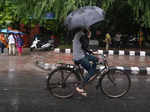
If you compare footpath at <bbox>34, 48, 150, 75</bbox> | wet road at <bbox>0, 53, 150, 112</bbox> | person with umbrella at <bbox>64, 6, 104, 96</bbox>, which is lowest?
wet road at <bbox>0, 53, 150, 112</bbox>

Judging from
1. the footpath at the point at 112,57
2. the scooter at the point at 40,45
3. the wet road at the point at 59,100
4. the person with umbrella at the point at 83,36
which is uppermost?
the person with umbrella at the point at 83,36

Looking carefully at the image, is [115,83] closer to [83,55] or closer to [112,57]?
[83,55]

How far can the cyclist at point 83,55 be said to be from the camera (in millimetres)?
6238

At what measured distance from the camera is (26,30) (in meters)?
27.8

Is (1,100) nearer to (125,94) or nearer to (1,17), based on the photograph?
(125,94)

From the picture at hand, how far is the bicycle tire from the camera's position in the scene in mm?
6316

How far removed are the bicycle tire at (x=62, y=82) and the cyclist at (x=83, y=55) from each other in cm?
17

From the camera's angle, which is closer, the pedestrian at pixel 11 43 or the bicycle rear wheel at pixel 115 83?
the bicycle rear wheel at pixel 115 83

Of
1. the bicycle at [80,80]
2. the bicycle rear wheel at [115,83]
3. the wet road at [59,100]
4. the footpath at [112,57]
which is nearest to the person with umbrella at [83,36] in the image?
the bicycle at [80,80]

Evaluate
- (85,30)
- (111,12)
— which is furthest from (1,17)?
(85,30)

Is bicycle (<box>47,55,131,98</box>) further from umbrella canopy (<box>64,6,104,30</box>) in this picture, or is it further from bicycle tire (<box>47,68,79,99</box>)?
umbrella canopy (<box>64,6,104,30</box>)

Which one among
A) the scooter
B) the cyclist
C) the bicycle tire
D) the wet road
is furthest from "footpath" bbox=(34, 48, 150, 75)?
the cyclist

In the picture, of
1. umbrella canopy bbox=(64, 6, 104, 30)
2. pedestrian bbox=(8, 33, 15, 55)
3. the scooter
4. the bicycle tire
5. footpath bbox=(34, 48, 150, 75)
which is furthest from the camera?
the scooter

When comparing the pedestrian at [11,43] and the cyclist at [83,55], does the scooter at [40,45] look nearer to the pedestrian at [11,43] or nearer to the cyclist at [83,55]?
the pedestrian at [11,43]
